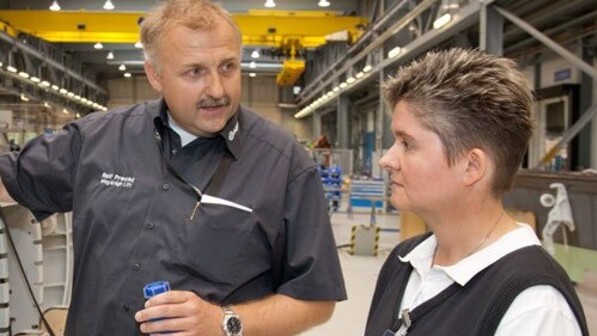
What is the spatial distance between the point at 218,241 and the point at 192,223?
0.08 m

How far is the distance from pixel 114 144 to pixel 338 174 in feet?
30.1

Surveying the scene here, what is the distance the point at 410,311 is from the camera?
1.19 m

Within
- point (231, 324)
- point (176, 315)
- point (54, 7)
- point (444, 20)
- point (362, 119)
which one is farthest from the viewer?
point (362, 119)

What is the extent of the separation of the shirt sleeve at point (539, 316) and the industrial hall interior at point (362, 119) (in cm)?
10

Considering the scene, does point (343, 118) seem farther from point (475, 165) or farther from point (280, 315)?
point (475, 165)

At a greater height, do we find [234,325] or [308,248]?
[308,248]

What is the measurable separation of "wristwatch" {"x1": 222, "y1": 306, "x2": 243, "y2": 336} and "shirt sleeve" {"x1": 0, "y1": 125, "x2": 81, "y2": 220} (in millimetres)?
670

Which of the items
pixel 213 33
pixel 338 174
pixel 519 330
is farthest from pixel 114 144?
pixel 338 174

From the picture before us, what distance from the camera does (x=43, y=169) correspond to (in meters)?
1.72

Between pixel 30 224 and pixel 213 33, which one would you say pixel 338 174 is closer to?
pixel 30 224

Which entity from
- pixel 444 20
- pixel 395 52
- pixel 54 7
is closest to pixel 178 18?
pixel 444 20

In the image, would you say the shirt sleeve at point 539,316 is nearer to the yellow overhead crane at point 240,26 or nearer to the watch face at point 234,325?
the watch face at point 234,325

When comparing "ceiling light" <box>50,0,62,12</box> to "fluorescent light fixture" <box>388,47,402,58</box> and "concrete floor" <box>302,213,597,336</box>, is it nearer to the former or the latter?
"fluorescent light fixture" <box>388,47,402,58</box>

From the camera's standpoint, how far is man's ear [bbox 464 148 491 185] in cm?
112
